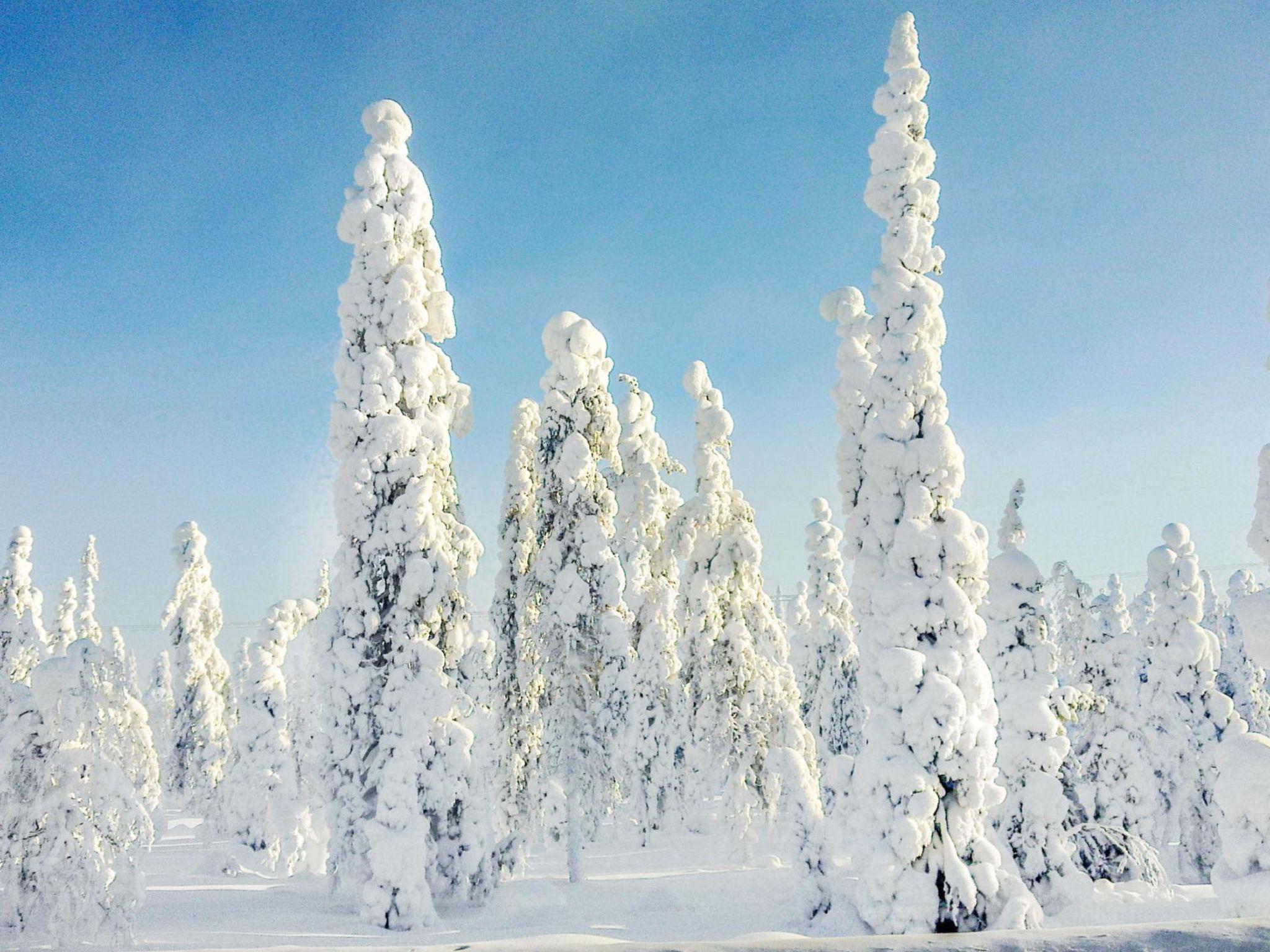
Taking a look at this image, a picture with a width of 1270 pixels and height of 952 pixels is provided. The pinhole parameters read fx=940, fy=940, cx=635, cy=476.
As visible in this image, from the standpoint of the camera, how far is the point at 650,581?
26.6m

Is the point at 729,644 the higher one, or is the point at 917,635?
the point at 729,644

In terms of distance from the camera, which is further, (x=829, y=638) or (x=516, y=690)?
(x=829, y=638)

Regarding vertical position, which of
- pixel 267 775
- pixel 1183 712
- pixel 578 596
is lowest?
pixel 267 775

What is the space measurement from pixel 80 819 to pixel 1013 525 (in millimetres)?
17365

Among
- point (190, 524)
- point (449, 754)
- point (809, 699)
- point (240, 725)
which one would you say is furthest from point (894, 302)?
point (190, 524)

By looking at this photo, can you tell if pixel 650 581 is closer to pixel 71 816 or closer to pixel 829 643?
A: pixel 829 643

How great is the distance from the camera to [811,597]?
32.9 metres

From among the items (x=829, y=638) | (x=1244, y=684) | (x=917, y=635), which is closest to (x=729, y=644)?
(x=829, y=638)

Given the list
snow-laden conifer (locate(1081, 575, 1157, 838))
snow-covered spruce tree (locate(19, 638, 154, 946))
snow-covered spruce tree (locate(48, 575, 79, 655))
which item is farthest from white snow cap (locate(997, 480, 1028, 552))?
snow-covered spruce tree (locate(48, 575, 79, 655))

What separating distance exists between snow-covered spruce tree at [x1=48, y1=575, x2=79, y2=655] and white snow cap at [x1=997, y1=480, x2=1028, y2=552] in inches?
1454

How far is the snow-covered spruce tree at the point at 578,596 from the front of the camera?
2144 centimetres

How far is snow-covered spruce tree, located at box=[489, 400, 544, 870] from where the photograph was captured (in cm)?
2297

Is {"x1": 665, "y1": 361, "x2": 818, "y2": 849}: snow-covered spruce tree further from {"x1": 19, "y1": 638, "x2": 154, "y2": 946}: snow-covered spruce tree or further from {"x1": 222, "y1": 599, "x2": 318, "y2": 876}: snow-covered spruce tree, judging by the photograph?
{"x1": 19, "y1": 638, "x2": 154, "y2": 946}: snow-covered spruce tree

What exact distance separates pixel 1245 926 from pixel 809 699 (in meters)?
31.1
